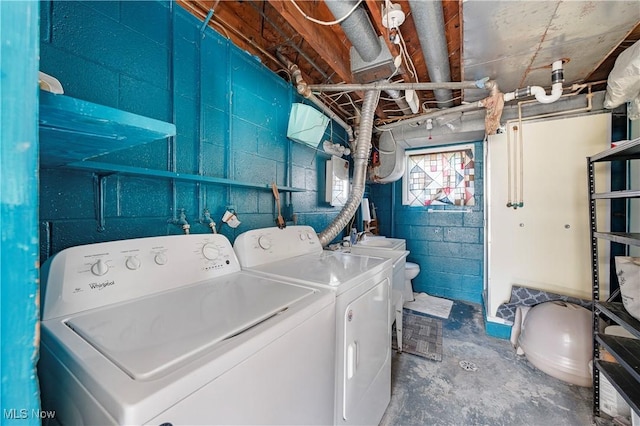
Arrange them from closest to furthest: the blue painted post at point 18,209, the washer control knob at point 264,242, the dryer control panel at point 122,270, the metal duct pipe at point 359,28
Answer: the blue painted post at point 18,209 < the dryer control panel at point 122,270 < the metal duct pipe at point 359,28 < the washer control knob at point 264,242

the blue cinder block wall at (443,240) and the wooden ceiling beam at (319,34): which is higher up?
the wooden ceiling beam at (319,34)

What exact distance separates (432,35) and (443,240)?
2.66m

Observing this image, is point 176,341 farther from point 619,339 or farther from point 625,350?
point 619,339

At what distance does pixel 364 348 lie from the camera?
120 centimetres

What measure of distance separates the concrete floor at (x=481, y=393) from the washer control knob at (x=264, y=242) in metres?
1.29

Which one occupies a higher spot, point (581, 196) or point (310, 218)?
point (581, 196)

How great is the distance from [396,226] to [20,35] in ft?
12.4

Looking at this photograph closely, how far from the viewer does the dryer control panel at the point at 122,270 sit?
73 cm

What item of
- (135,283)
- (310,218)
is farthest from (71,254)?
(310,218)

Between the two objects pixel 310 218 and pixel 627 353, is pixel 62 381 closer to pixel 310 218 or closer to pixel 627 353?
pixel 310 218

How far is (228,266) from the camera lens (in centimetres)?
120

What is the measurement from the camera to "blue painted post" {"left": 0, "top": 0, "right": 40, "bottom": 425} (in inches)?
14.0
